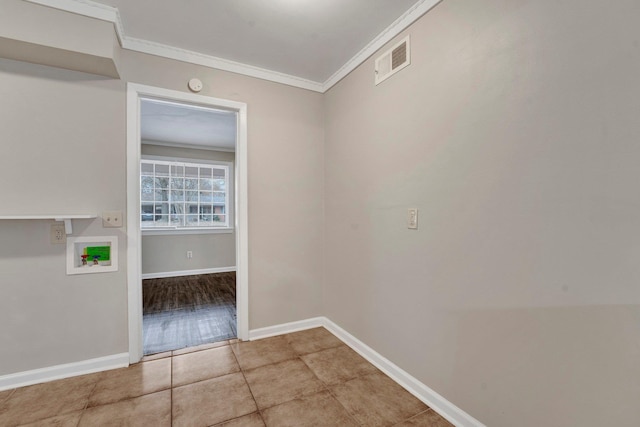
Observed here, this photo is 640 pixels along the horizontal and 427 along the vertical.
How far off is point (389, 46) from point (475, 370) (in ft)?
7.27

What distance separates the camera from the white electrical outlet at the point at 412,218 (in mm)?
1887

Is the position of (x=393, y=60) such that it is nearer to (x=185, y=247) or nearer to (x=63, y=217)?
(x=63, y=217)

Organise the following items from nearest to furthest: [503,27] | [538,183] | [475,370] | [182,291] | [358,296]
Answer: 1. [538,183]
2. [503,27]
3. [475,370]
4. [358,296]
5. [182,291]

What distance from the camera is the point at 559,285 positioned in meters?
1.18

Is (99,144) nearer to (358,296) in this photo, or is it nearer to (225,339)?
(225,339)

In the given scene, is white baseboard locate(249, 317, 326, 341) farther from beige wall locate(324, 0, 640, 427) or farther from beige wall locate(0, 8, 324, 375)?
beige wall locate(324, 0, 640, 427)

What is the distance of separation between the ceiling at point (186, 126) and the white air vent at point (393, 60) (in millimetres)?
1818

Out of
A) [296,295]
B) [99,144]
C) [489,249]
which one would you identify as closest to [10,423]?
[99,144]

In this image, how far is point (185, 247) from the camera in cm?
536

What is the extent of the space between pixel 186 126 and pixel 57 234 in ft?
8.94

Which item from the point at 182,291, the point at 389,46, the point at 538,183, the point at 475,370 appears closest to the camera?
the point at 538,183

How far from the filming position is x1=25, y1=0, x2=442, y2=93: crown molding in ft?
5.99

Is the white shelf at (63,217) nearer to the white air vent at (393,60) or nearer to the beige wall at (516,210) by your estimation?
the beige wall at (516,210)

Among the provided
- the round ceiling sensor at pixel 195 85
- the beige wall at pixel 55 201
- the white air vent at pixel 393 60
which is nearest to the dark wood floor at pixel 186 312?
the beige wall at pixel 55 201
